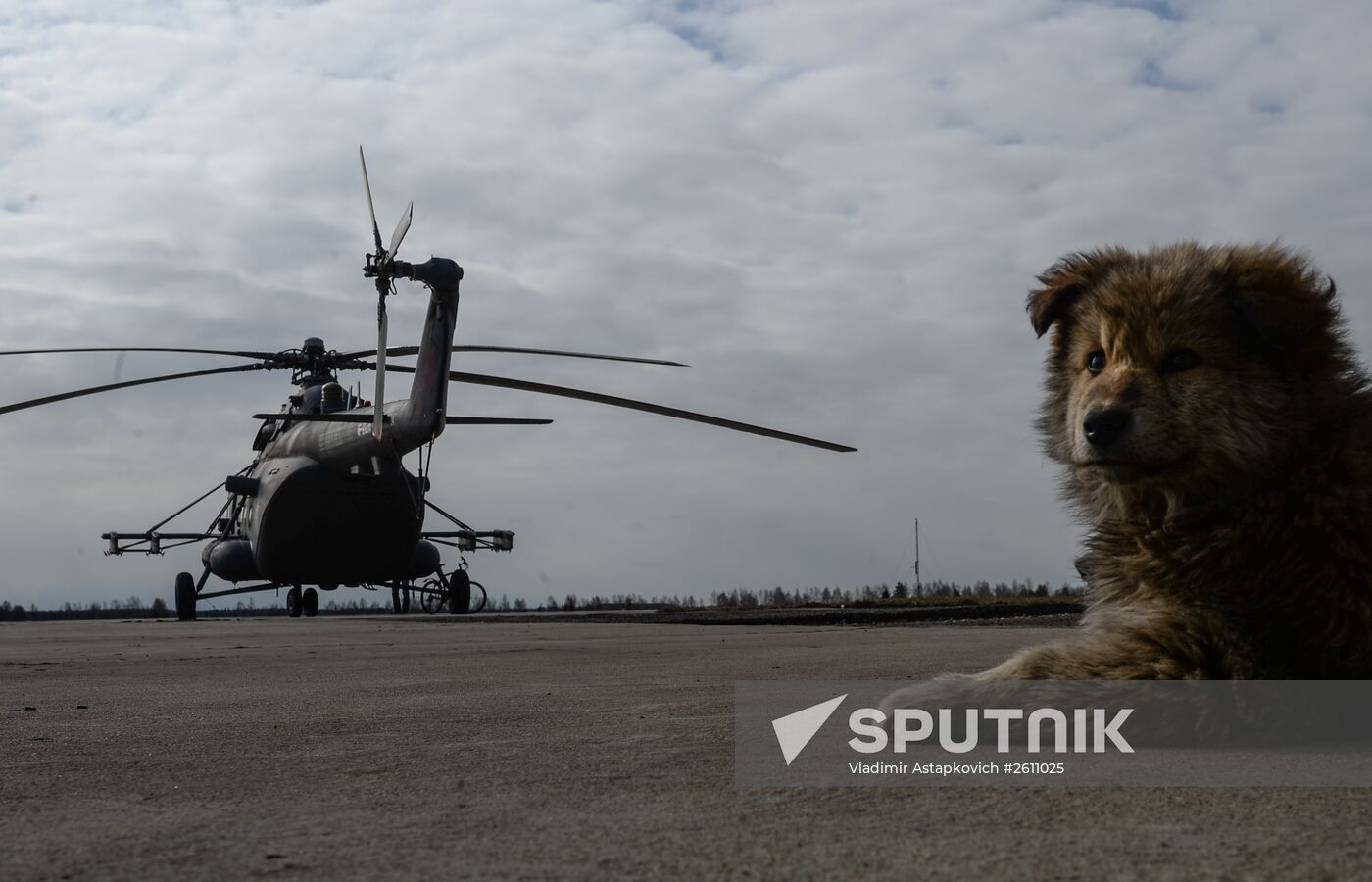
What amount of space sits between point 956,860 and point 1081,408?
6.71 feet

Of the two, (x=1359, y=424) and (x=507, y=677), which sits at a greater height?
(x=1359, y=424)

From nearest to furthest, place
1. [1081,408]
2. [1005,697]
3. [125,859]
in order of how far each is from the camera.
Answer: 1. [125,859]
2. [1005,697]
3. [1081,408]

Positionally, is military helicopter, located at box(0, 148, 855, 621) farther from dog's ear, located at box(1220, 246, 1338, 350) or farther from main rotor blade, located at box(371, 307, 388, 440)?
dog's ear, located at box(1220, 246, 1338, 350)

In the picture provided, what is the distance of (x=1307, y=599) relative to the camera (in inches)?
122

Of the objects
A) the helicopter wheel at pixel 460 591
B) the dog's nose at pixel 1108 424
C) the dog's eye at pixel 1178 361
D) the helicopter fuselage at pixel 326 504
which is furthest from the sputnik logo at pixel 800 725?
the helicopter wheel at pixel 460 591

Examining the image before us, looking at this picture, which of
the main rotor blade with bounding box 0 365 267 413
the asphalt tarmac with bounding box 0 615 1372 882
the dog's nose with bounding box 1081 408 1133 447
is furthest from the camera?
the main rotor blade with bounding box 0 365 267 413

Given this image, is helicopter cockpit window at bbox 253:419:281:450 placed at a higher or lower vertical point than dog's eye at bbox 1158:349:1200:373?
higher

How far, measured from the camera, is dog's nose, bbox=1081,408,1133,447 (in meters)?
3.34

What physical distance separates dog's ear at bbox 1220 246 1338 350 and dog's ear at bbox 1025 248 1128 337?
1.35 ft

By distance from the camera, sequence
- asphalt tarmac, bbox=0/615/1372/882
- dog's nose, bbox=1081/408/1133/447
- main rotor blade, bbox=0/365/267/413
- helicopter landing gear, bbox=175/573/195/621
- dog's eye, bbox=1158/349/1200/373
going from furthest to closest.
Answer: helicopter landing gear, bbox=175/573/195/621 → main rotor blade, bbox=0/365/267/413 → dog's eye, bbox=1158/349/1200/373 → dog's nose, bbox=1081/408/1133/447 → asphalt tarmac, bbox=0/615/1372/882

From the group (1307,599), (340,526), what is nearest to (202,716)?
(1307,599)

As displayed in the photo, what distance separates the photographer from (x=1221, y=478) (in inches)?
132

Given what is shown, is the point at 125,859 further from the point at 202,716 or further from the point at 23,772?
the point at 202,716

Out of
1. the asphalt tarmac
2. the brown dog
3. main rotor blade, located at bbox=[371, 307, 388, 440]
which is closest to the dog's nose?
the brown dog
